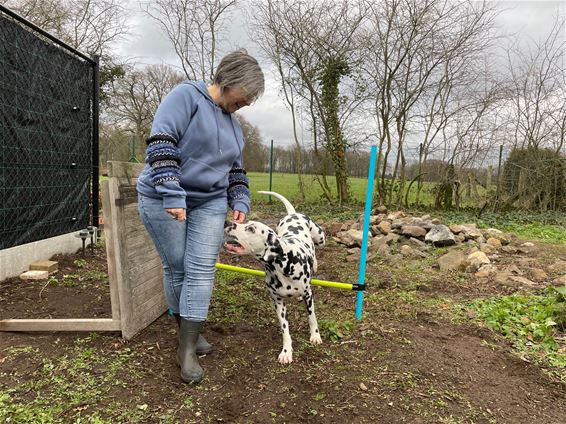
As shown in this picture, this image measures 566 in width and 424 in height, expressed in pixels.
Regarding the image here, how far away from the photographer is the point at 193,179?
244cm

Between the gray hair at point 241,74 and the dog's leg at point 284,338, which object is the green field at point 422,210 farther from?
the gray hair at point 241,74

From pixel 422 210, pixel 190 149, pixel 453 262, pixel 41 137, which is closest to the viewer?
pixel 190 149

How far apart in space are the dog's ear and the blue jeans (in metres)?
0.33

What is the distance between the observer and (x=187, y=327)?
2.58 metres

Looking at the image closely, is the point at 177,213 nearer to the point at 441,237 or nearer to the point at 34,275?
the point at 34,275

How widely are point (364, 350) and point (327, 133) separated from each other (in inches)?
385

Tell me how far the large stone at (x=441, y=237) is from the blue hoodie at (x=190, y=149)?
499 centimetres

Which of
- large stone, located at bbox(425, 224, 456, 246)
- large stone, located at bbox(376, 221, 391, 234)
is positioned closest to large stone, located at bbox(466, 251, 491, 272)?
large stone, located at bbox(425, 224, 456, 246)

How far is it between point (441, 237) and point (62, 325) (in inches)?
221

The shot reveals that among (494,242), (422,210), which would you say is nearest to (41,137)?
(494,242)

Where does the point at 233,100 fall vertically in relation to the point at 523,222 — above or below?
above

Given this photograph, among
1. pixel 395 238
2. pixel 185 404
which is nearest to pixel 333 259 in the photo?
pixel 395 238

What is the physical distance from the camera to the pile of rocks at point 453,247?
16.8ft

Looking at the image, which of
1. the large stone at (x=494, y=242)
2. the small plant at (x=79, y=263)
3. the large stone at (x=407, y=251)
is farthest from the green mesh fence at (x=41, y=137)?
the large stone at (x=494, y=242)
